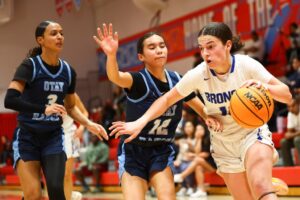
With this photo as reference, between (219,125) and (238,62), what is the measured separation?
1.58ft

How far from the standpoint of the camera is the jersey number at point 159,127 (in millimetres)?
4332

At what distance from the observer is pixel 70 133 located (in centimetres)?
625

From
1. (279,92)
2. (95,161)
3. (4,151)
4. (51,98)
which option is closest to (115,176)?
(95,161)

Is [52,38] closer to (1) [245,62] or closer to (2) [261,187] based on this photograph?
(1) [245,62]

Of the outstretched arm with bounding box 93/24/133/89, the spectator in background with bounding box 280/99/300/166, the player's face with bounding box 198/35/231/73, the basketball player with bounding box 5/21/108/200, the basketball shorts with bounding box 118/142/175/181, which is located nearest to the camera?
the player's face with bounding box 198/35/231/73

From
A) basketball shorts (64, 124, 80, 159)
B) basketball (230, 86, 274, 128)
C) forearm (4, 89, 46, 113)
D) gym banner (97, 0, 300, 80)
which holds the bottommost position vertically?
basketball shorts (64, 124, 80, 159)

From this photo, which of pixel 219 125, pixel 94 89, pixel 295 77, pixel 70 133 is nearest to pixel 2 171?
pixel 94 89

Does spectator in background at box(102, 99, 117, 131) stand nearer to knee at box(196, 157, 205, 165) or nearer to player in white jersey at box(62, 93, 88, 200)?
knee at box(196, 157, 205, 165)

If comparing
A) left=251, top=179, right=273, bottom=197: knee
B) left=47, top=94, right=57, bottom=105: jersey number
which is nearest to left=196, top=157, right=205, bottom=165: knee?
left=47, top=94, right=57, bottom=105: jersey number

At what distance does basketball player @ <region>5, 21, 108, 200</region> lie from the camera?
4.57 metres

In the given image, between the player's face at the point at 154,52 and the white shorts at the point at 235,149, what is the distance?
0.81m

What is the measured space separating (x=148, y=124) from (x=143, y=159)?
0.29 m

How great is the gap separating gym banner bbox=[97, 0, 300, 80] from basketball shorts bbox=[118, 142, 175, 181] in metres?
8.85

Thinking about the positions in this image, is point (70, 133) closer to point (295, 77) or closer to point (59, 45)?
point (59, 45)
